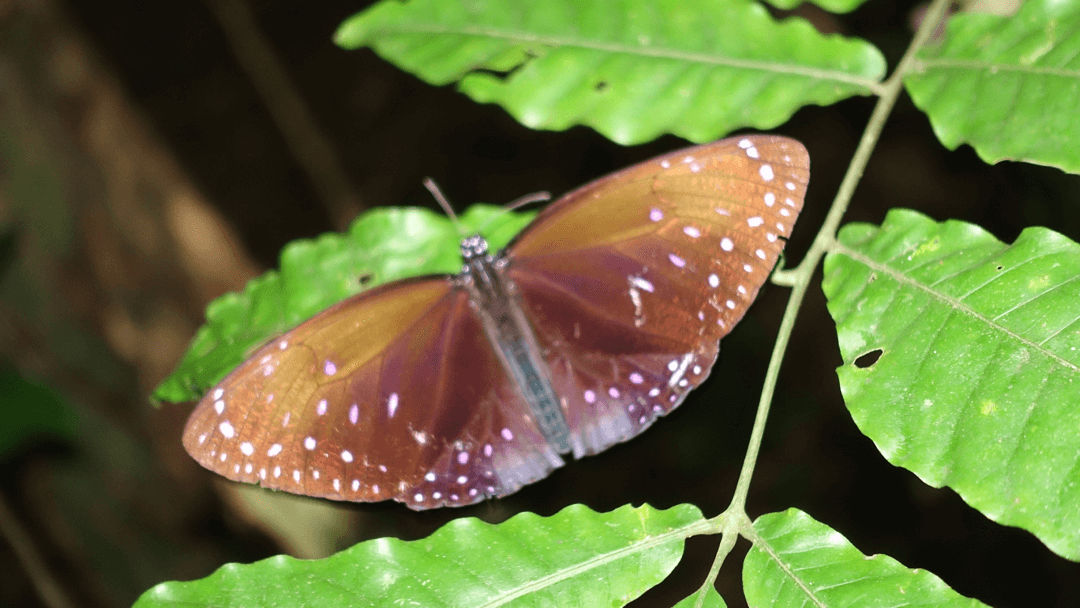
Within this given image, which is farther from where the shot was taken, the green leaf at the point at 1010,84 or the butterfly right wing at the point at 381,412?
the butterfly right wing at the point at 381,412

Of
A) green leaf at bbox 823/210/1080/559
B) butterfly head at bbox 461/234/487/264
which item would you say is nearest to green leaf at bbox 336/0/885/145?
butterfly head at bbox 461/234/487/264

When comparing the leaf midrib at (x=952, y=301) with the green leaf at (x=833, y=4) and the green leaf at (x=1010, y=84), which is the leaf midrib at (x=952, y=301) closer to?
the green leaf at (x=1010, y=84)

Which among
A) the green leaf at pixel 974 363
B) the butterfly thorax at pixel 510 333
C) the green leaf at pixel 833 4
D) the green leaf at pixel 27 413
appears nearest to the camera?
the green leaf at pixel 974 363

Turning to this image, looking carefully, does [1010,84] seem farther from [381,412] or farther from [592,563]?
[381,412]

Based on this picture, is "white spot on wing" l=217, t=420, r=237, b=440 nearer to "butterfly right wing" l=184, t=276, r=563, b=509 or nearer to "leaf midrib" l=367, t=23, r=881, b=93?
"butterfly right wing" l=184, t=276, r=563, b=509

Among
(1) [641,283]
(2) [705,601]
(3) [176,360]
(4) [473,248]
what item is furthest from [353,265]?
(3) [176,360]

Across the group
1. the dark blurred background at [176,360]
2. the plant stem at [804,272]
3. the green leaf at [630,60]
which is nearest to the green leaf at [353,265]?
the green leaf at [630,60]

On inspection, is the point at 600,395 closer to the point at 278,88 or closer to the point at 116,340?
the point at 116,340
